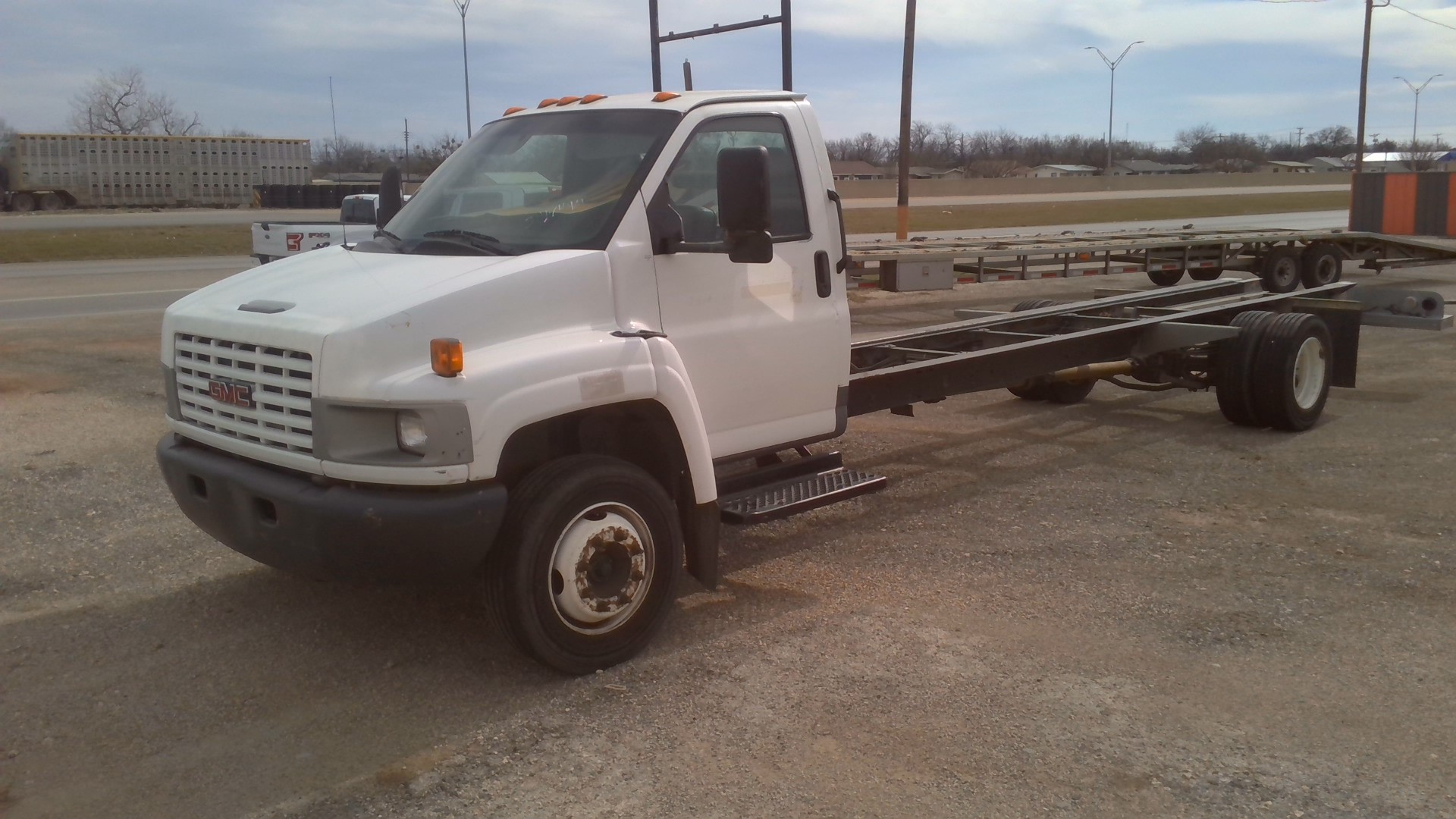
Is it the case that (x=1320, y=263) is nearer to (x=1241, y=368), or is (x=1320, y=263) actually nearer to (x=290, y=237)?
(x=1241, y=368)

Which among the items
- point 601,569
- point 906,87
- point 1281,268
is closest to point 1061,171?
point 906,87

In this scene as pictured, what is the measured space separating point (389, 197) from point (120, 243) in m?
30.0

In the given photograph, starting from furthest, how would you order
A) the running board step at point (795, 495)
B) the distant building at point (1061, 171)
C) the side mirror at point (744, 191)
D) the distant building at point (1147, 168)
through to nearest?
the distant building at point (1147, 168) < the distant building at point (1061, 171) < the running board step at point (795, 495) < the side mirror at point (744, 191)

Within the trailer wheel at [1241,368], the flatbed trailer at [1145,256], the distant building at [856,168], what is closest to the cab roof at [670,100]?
the trailer wheel at [1241,368]

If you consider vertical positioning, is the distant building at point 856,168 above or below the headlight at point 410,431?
above

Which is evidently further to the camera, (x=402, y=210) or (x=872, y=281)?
(x=872, y=281)

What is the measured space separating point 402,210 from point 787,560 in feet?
8.32

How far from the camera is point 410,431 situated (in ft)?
13.5

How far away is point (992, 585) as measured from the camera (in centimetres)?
570

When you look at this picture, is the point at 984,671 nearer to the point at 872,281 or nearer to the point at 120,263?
the point at 872,281

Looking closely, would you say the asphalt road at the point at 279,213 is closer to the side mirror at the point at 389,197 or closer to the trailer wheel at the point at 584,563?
the side mirror at the point at 389,197

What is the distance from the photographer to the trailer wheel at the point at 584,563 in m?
4.36

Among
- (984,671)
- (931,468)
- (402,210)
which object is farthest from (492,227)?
(931,468)

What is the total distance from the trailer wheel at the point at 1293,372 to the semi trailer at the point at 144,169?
57.6 m
